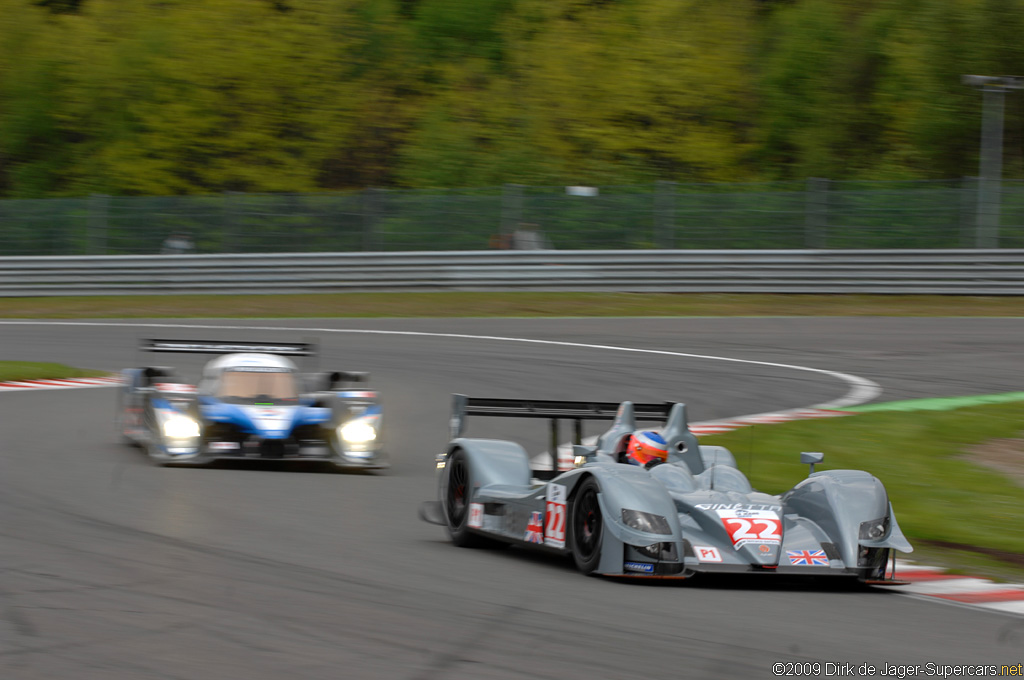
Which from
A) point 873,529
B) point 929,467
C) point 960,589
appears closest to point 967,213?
point 929,467

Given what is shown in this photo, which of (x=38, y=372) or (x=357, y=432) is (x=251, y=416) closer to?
(x=357, y=432)

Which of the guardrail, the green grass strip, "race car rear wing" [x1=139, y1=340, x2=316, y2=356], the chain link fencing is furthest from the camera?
the chain link fencing

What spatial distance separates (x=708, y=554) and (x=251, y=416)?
17.3 feet

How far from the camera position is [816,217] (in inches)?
944

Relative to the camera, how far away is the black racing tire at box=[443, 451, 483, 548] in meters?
7.31

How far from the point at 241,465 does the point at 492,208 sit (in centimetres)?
1600

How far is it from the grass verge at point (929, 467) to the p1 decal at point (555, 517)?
2.23 meters

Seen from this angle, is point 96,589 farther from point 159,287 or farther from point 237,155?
point 237,155

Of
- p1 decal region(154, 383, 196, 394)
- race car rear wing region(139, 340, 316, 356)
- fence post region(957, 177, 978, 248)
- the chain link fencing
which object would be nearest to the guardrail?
the chain link fencing

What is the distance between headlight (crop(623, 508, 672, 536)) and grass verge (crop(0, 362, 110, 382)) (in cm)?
1173

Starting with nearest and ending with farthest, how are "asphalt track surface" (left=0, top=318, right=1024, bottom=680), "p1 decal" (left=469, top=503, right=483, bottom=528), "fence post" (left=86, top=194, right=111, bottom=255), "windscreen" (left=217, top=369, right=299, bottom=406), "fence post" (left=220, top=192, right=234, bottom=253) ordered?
"asphalt track surface" (left=0, top=318, right=1024, bottom=680)
"p1 decal" (left=469, top=503, right=483, bottom=528)
"windscreen" (left=217, top=369, right=299, bottom=406)
"fence post" (left=220, top=192, right=234, bottom=253)
"fence post" (left=86, top=194, right=111, bottom=255)

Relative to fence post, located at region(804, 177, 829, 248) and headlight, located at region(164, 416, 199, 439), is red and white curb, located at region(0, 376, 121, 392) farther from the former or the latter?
fence post, located at region(804, 177, 829, 248)

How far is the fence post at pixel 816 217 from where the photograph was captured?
2392cm

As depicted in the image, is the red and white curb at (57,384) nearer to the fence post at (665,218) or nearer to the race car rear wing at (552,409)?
the race car rear wing at (552,409)
